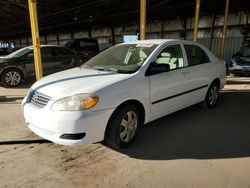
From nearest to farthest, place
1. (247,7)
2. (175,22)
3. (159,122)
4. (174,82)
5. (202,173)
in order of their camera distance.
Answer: (202,173) < (174,82) < (159,122) < (247,7) < (175,22)

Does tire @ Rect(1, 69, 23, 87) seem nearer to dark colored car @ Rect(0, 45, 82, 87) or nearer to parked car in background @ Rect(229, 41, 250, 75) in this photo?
dark colored car @ Rect(0, 45, 82, 87)

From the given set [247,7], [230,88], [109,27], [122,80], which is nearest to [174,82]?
[122,80]

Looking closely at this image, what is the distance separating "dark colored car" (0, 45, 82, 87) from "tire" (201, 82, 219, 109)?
19.6 feet

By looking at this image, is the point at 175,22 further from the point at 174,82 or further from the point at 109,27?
the point at 174,82

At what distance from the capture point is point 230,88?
738 cm

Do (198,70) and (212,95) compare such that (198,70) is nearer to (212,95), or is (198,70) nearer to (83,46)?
(212,95)

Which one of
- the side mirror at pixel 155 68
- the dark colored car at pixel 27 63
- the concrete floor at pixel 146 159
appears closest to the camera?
the concrete floor at pixel 146 159

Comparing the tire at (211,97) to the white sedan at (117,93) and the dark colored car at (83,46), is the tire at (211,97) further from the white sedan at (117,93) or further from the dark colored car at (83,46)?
the dark colored car at (83,46)

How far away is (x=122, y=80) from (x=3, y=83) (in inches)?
249

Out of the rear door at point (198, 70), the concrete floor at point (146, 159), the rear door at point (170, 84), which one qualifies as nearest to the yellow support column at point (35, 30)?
the concrete floor at point (146, 159)

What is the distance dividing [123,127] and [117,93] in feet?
1.77

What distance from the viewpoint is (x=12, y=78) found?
7609 millimetres

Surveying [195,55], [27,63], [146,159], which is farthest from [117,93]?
[27,63]

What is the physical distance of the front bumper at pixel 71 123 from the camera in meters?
2.59
